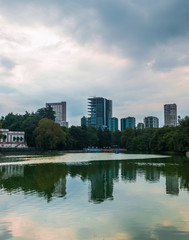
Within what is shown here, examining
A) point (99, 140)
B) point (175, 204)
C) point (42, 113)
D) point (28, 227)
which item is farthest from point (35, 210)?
point (99, 140)

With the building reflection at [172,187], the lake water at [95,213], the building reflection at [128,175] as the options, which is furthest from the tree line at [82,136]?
the lake water at [95,213]

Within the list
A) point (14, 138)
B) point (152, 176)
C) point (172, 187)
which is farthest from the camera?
point (14, 138)

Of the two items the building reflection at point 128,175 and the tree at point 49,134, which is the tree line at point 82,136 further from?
the building reflection at point 128,175

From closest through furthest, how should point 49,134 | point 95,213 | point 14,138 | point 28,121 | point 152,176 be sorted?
point 95,213
point 152,176
point 49,134
point 14,138
point 28,121

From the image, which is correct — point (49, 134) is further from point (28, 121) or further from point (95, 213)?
point (95, 213)

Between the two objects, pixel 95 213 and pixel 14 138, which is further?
A: pixel 14 138

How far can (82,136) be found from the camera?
105625mm

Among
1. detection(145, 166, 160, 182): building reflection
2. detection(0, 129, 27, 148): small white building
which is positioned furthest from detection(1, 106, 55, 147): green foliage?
detection(145, 166, 160, 182): building reflection

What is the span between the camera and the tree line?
68519mm

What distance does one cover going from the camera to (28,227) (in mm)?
9445

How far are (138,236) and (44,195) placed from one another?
24.1 feet

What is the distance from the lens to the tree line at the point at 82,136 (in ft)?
225

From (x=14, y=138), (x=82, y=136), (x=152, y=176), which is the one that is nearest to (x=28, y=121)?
(x=14, y=138)

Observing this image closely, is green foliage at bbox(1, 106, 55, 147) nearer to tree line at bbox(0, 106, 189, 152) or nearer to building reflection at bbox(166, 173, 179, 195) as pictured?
tree line at bbox(0, 106, 189, 152)
